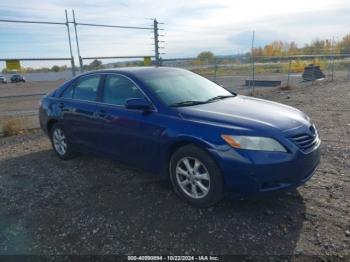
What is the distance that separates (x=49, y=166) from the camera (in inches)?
196

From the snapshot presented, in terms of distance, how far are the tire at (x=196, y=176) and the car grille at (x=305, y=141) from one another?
2.82 ft

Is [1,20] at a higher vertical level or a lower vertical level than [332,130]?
higher

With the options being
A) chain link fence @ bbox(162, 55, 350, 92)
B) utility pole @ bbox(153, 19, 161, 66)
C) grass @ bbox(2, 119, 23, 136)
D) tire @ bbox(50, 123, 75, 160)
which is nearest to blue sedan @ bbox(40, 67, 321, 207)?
tire @ bbox(50, 123, 75, 160)

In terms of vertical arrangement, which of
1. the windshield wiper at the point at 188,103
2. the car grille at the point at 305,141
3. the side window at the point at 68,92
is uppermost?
the side window at the point at 68,92

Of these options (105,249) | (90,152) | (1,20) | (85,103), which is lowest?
(105,249)

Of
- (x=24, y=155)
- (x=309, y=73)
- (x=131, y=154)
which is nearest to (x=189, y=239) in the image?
(x=131, y=154)

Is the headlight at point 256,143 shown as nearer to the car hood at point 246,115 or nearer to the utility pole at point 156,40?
the car hood at point 246,115

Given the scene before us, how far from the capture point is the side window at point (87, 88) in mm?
4488

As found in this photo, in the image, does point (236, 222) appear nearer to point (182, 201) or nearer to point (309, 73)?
point (182, 201)

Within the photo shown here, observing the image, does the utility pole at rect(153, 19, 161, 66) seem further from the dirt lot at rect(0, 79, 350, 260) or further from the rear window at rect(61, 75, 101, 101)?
the dirt lot at rect(0, 79, 350, 260)

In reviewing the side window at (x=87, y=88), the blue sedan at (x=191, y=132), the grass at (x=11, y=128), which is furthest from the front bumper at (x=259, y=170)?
the grass at (x=11, y=128)

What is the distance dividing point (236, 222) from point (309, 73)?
866 inches

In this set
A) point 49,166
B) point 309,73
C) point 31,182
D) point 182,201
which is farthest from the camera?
point 309,73

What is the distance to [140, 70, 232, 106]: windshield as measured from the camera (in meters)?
3.79
